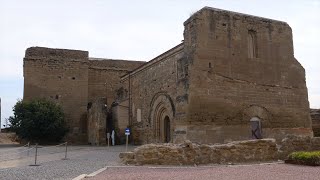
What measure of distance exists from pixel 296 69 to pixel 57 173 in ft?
44.4

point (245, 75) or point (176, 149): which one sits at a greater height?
point (245, 75)

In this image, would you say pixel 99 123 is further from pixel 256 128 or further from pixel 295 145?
pixel 295 145

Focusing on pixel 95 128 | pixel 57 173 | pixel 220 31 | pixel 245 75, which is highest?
pixel 220 31

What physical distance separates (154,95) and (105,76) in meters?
13.0

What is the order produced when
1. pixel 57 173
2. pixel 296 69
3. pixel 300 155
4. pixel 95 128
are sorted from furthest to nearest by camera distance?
pixel 95 128 → pixel 296 69 → pixel 300 155 → pixel 57 173

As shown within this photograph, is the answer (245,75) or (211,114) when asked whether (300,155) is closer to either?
(211,114)

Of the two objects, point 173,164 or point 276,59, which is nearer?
point 173,164

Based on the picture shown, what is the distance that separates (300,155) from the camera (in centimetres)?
1250

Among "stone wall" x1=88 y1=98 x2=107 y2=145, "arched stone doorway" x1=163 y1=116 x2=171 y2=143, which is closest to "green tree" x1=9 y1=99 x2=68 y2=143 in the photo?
"stone wall" x1=88 y1=98 x2=107 y2=145

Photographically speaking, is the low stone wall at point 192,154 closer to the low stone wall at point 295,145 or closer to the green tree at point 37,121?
the low stone wall at point 295,145

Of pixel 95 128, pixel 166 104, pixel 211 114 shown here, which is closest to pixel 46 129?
pixel 95 128

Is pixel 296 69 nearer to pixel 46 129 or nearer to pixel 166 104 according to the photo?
pixel 166 104

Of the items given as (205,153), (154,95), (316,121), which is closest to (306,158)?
(205,153)

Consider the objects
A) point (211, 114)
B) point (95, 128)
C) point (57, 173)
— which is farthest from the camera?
point (95, 128)
